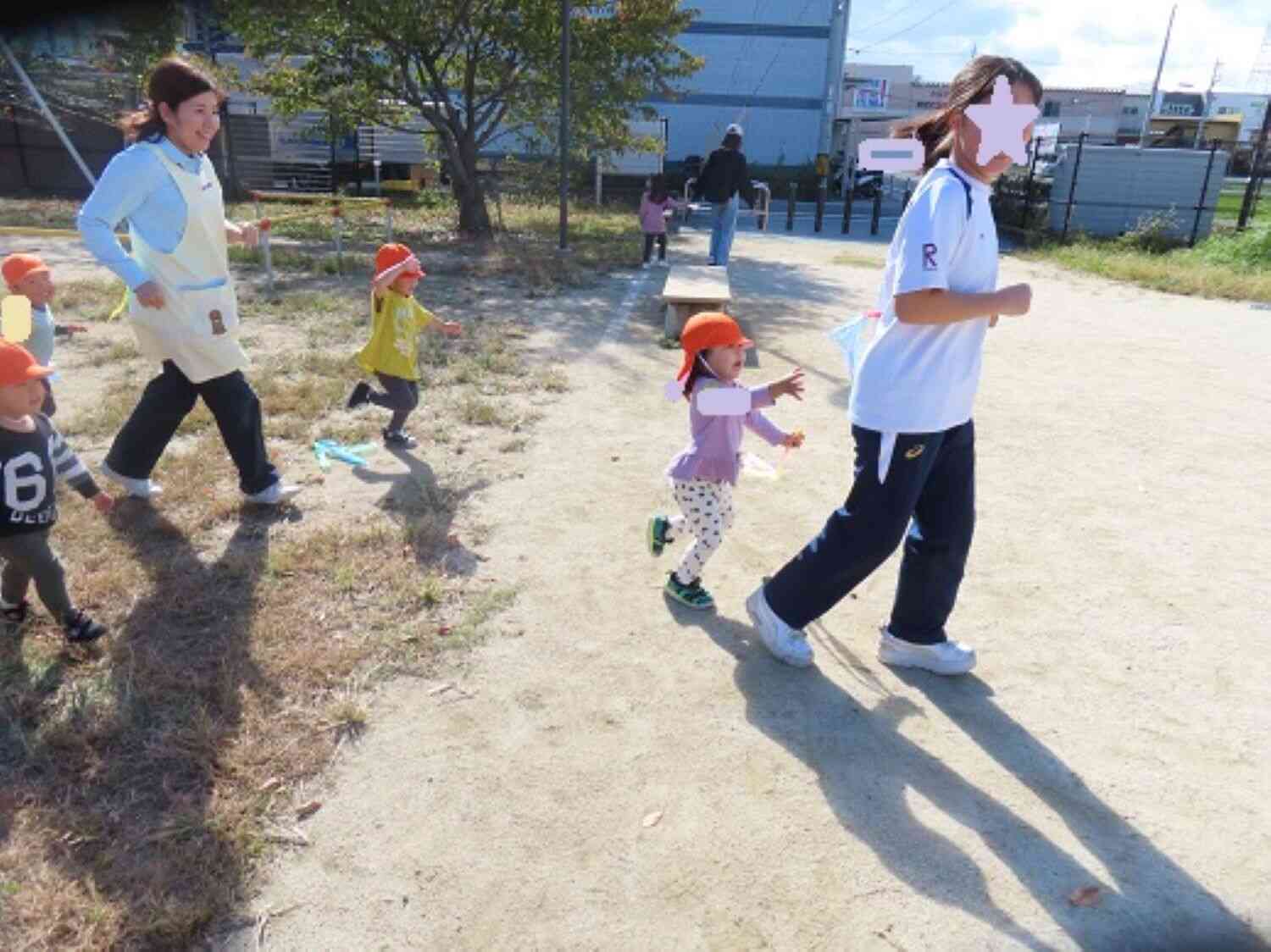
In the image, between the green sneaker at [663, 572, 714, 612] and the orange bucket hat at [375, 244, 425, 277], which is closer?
the green sneaker at [663, 572, 714, 612]

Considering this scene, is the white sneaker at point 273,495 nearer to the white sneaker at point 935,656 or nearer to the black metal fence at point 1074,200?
the white sneaker at point 935,656

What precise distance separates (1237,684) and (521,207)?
16.8 meters

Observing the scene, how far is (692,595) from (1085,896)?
5.17ft

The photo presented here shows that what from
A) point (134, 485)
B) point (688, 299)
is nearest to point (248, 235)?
point (134, 485)

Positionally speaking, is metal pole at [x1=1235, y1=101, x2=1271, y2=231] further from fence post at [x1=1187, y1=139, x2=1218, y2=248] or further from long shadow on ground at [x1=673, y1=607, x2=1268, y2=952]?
long shadow on ground at [x1=673, y1=607, x2=1268, y2=952]

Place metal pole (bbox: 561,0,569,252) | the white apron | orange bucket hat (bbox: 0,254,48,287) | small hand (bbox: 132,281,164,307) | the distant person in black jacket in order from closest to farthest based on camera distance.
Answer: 1. small hand (bbox: 132,281,164,307)
2. the white apron
3. orange bucket hat (bbox: 0,254,48,287)
4. the distant person in black jacket
5. metal pole (bbox: 561,0,569,252)

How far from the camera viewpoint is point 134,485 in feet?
12.8

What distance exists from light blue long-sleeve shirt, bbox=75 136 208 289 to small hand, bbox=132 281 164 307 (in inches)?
0.8

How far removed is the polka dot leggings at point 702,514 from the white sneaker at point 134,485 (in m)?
2.30

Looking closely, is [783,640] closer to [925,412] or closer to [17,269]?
[925,412]

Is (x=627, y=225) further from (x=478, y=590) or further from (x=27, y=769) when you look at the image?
(x=27, y=769)

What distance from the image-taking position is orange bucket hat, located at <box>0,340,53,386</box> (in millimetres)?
2580

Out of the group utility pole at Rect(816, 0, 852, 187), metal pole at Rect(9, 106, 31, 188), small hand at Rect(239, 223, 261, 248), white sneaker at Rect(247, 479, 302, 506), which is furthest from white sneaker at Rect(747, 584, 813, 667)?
utility pole at Rect(816, 0, 852, 187)

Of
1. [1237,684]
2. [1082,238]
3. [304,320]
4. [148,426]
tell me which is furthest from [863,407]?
[1082,238]
